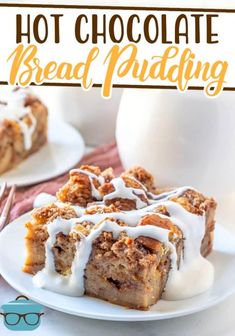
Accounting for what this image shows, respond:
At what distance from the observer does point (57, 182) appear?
145cm

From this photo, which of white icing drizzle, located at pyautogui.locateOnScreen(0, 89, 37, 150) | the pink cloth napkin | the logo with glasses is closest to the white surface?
the pink cloth napkin

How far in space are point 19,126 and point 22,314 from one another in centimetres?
55

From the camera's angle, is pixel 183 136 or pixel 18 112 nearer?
pixel 183 136

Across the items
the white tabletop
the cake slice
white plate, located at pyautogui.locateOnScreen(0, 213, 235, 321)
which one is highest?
the cake slice

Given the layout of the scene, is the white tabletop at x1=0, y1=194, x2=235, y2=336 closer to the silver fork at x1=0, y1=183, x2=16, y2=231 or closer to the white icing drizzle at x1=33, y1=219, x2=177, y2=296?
the white icing drizzle at x1=33, y1=219, x2=177, y2=296

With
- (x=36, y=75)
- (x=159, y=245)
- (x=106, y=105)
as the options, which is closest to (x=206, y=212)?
(x=159, y=245)

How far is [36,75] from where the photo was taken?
1230 millimetres

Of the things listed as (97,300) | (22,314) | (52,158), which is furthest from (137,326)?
(52,158)

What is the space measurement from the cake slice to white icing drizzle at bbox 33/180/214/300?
410 mm

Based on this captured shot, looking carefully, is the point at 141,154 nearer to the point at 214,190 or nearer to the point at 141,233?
the point at 214,190

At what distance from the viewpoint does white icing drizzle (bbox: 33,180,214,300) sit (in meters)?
1.06

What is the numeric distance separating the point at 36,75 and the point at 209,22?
305 millimetres

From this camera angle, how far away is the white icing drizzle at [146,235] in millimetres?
1063

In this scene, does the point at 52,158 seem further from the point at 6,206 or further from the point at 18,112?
the point at 6,206
